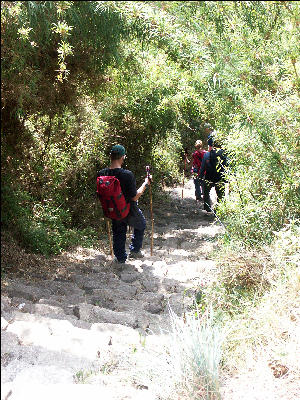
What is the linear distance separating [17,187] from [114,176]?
51.9 inches

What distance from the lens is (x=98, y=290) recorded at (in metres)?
4.86

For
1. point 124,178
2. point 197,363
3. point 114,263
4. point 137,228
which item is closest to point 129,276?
point 114,263

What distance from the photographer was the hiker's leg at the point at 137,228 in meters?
6.21

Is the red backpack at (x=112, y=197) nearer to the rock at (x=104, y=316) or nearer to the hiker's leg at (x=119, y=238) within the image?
the hiker's leg at (x=119, y=238)

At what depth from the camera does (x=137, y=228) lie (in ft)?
20.8

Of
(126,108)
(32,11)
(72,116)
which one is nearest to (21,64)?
(32,11)

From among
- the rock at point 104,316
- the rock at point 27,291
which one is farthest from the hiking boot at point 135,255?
the rock at point 104,316

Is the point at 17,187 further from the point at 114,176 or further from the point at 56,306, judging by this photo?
the point at 56,306

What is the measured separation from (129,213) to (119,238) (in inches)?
14.5

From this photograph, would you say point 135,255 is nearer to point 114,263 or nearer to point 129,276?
point 114,263

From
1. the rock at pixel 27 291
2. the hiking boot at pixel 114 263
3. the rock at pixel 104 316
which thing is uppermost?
the rock at pixel 27 291

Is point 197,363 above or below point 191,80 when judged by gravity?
below

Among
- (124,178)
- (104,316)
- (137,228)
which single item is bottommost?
(104,316)

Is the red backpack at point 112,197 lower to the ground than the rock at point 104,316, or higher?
higher
